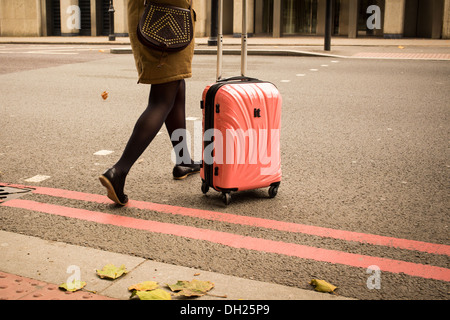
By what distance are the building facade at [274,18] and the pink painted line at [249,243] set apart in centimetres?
2243

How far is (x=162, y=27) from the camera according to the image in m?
3.33

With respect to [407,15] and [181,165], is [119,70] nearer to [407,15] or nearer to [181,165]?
[181,165]

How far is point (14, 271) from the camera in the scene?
2648mm

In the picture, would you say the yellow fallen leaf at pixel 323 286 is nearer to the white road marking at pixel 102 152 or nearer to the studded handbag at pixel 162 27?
the studded handbag at pixel 162 27

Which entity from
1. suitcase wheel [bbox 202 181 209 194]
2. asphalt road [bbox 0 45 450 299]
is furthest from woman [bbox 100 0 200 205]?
suitcase wheel [bbox 202 181 209 194]

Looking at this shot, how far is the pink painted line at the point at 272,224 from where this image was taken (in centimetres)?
304

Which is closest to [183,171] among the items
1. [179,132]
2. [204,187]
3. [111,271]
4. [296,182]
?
[179,132]

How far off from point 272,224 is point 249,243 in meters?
0.34

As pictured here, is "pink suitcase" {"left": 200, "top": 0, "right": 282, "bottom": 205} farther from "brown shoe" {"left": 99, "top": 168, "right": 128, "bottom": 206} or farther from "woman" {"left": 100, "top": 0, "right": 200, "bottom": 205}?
"brown shoe" {"left": 99, "top": 168, "right": 128, "bottom": 206}

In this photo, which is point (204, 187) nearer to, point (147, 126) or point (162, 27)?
point (147, 126)

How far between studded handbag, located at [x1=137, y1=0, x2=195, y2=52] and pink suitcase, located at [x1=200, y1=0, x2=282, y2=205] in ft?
1.12

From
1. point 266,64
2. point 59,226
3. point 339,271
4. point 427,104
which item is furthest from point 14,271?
point 266,64

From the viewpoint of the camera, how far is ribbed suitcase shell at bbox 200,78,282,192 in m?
3.48

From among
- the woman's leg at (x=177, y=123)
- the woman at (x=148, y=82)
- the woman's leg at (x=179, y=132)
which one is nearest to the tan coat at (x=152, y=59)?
the woman at (x=148, y=82)
